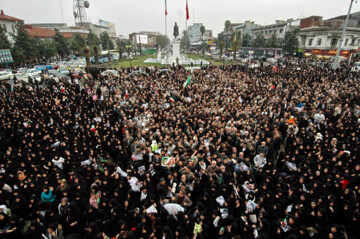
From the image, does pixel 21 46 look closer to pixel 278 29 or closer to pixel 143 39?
pixel 278 29

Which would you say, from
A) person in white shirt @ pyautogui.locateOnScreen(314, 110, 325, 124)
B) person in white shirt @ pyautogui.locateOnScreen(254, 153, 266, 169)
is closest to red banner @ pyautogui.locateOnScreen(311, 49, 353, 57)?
person in white shirt @ pyautogui.locateOnScreen(314, 110, 325, 124)

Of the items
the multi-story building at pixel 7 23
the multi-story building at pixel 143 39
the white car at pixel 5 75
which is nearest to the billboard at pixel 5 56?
the white car at pixel 5 75

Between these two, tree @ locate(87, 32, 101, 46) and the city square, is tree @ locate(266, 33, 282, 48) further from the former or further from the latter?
tree @ locate(87, 32, 101, 46)

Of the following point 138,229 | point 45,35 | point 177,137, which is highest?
point 45,35

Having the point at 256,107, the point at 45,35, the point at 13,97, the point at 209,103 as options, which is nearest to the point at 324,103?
the point at 256,107

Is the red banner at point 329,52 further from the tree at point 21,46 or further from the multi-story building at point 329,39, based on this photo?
Answer: the tree at point 21,46

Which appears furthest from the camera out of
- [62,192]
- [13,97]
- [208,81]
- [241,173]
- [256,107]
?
[208,81]

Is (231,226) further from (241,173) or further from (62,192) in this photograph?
(62,192)
